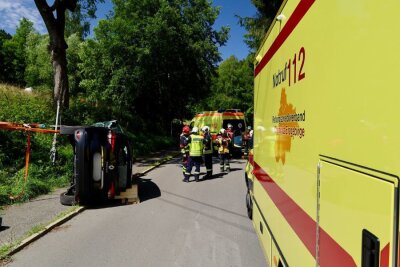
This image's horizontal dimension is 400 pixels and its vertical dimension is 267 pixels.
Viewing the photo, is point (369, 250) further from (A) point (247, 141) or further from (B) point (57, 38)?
(B) point (57, 38)

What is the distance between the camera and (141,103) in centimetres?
2948

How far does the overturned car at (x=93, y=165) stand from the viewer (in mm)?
8773

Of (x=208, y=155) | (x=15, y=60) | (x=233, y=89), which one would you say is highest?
(x=15, y=60)

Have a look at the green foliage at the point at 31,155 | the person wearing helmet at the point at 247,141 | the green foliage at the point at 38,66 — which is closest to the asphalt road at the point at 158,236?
the person wearing helmet at the point at 247,141

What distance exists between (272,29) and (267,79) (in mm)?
654

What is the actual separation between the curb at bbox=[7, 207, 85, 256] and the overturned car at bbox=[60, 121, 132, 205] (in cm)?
44

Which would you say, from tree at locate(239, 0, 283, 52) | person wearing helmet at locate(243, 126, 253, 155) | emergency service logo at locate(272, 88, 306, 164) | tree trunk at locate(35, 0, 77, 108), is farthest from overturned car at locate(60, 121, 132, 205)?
tree at locate(239, 0, 283, 52)

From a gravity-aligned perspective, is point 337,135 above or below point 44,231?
above

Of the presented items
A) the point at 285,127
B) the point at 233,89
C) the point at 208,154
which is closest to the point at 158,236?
the point at 285,127

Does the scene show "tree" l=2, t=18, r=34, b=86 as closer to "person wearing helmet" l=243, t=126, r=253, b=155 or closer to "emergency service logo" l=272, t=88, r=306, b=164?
"person wearing helmet" l=243, t=126, r=253, b=155

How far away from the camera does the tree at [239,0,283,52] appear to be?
21.7 metres

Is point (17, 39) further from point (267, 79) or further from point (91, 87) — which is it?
point (267, 79)

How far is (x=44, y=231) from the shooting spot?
23.2 feet

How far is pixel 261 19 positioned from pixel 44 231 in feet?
65.1
